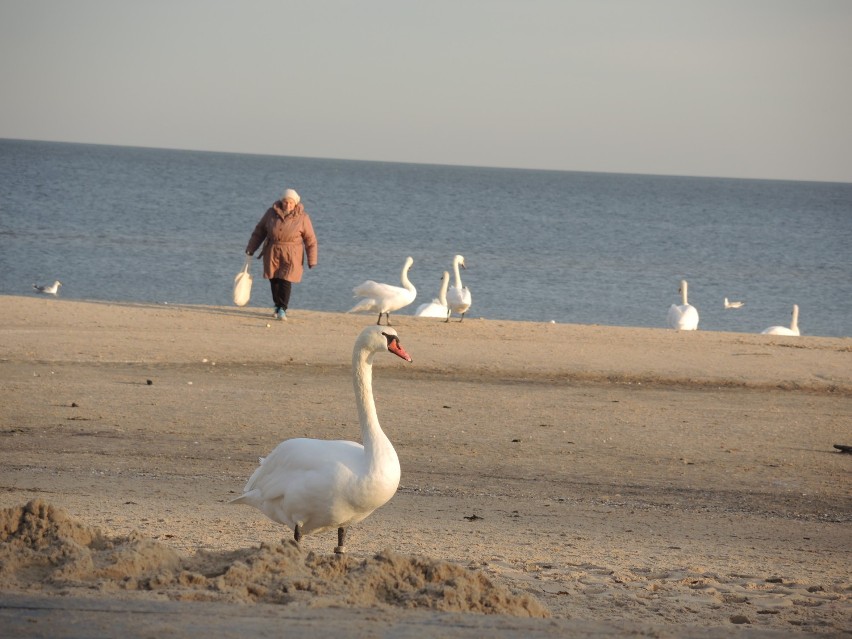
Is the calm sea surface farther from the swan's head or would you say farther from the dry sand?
the swan's head

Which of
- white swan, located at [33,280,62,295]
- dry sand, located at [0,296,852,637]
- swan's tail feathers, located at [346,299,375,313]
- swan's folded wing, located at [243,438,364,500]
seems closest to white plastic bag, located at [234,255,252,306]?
dry sand, located at [0,296,852,637]

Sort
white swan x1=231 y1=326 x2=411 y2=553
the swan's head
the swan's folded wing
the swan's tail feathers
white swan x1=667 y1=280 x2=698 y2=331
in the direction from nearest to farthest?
white swan x1=231 y1=326 x2=411 y2=553 < the swan's folded wing < the swan's head < the swan's tail feathers < white swan x1=667 y1=280 x2=698 y2=331

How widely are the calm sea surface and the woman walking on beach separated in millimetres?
13700

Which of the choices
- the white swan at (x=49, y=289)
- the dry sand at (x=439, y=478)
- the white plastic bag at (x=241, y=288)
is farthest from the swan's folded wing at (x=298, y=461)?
the white swan at (x=49, y=289)

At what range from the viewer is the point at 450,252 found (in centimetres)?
5219

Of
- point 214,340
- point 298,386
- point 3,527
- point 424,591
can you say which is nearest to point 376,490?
point 424,591

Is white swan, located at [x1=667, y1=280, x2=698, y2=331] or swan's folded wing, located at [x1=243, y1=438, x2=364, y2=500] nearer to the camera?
swan's folded wing, located at [x1=243, y1=438, x2=364, y2=500]

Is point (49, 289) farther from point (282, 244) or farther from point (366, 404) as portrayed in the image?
point (366, 404)

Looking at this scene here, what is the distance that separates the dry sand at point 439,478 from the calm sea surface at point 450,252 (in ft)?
54.4

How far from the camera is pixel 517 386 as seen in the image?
1316 centimetres

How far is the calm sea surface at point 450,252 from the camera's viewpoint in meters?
35.2

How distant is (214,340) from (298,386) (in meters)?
2.61

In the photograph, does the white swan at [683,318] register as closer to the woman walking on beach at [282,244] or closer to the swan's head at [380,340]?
the woman walking on beach at [282,244]

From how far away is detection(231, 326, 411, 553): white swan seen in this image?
6281mm
